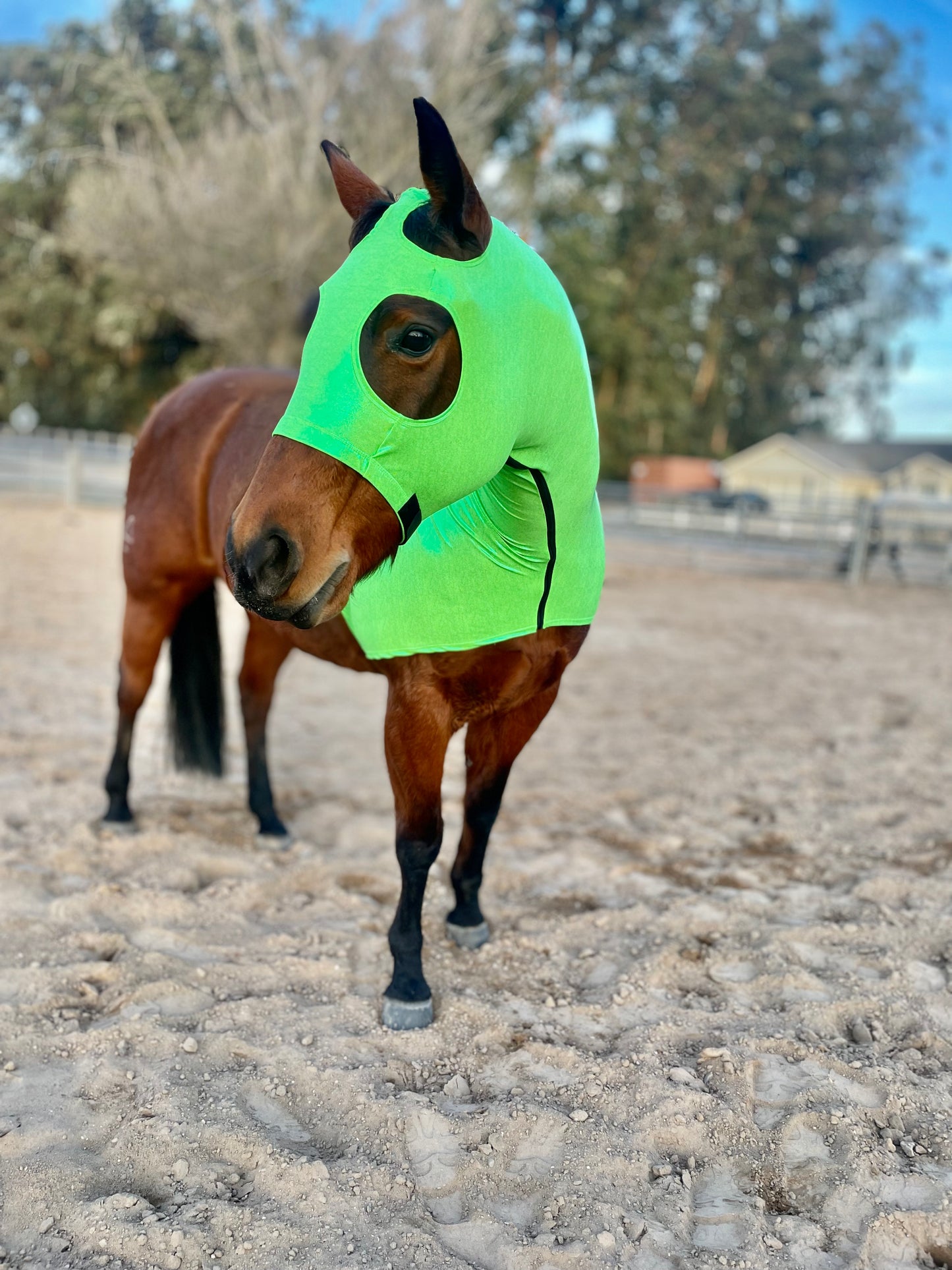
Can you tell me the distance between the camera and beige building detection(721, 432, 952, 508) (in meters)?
40.2

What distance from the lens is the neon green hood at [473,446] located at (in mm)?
1596

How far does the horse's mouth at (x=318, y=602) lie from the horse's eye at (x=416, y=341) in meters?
0.39

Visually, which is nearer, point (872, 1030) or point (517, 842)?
point (872, 1030)

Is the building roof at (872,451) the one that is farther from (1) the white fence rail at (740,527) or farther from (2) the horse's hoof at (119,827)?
(2) the horse's hoof at (119,827)

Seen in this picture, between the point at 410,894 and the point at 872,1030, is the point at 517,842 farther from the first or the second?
the point at 872,1030

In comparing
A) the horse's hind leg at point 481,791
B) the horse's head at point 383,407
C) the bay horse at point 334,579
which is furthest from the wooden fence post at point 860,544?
the horse's head at point 383,407

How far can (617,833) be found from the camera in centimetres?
360

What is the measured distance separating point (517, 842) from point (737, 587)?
10.1 metres

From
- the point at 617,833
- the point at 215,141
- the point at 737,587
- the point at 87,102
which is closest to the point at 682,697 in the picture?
the point at 617,833

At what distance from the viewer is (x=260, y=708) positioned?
11.3 ft

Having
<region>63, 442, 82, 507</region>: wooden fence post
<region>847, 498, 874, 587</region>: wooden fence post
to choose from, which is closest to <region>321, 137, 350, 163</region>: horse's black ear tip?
<region>847, 498, 874, 587</region>: wooden fence post

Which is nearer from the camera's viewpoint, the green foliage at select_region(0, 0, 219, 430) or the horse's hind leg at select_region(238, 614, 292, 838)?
the horse's hind leg at select_region(238, 614, 292, 838)

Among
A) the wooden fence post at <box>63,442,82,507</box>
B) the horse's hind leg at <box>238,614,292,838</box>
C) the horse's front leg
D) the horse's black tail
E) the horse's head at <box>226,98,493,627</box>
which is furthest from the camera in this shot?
the wooden fence post at <box>63,442,82,507</box>

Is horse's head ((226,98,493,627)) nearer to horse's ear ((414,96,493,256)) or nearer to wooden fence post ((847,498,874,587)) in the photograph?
horse's ear ((414,96,493,256))
